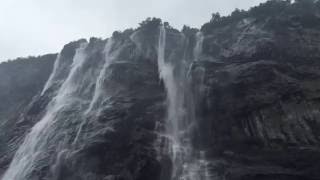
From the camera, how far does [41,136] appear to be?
38781mm

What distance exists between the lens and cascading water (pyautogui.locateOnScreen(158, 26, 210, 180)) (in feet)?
108

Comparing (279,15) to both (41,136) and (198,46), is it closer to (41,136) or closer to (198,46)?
(198,46)

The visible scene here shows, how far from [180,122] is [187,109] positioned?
5.58ft

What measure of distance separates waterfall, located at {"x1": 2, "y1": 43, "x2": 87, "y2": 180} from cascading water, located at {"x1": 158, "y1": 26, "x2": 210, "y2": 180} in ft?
28.8

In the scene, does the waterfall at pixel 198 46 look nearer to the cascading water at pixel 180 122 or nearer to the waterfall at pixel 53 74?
the cascading water at pixel 180 122

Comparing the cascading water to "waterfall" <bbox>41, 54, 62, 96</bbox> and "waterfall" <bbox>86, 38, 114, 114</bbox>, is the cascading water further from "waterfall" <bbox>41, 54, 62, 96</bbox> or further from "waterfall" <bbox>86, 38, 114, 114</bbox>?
"waterfall" <bbox>41, 54, 62, 96</bbox>

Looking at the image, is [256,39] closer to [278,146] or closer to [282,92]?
[282,92]

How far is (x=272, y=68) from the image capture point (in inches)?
1517

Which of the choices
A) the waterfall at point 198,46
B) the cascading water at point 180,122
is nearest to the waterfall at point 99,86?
the cascading water at point 180,122

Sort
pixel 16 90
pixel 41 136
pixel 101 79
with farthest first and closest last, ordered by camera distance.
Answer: pixel 16 90 < pixel 101 79 < pixel 41 136

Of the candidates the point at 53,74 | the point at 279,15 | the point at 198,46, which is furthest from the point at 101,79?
the point at 279,15

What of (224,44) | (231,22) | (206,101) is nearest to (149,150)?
(206,101)

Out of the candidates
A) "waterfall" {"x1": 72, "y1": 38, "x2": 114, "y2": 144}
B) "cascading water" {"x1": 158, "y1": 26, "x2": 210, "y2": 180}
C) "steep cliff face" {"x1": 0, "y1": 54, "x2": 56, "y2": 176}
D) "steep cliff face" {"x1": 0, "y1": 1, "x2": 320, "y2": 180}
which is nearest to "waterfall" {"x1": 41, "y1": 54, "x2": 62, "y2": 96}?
"steep cliff face" {"x1": 0, "y1": 1, "x2": 320, "y2": 180}

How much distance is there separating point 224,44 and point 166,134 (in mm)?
13136
